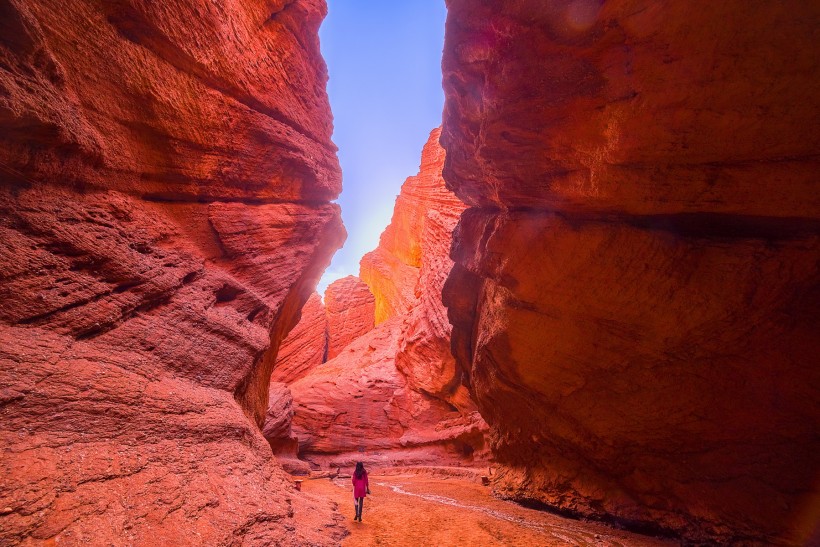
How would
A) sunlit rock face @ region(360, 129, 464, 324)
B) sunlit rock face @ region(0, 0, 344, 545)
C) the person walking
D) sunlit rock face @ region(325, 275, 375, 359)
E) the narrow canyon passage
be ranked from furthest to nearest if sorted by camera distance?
sunlit rock face @ region(325, 275, 375, 359) → sunlit rock face @ region(360, 129, 464, 324) → the person walking → the narrow canyon passage → sunlit rock face @ region(0, 0, 344, 545)

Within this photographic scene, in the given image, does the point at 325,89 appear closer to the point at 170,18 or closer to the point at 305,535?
the point at 170,18

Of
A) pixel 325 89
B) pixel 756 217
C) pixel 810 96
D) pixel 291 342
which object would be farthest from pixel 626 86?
pixel 291 342

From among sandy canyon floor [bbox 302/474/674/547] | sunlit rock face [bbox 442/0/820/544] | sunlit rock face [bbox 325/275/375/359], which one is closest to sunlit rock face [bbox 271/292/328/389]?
sunlit rock face [bbox 325/275/375/359]

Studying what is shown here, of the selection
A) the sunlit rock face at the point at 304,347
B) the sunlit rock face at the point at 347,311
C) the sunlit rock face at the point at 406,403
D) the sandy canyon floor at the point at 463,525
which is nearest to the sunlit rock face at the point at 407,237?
the sunlit rock face at the point at 347,311

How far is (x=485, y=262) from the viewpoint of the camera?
34.3 ft

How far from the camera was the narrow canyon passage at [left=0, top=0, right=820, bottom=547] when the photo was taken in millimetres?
4887

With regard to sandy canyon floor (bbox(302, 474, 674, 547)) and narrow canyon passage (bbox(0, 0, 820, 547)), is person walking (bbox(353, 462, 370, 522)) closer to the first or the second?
sandy canyon floor (bbox(302, 474, 674, 547))

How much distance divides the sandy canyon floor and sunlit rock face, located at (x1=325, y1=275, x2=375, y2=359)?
3367cm

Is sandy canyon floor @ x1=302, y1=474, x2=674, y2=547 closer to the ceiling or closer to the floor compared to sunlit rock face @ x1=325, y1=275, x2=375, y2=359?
closer to the floor

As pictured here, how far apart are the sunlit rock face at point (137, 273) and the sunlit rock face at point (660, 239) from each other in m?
6.19

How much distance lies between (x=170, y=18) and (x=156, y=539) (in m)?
9.02

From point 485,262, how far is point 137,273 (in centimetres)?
808

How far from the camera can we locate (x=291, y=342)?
3931 centimetres

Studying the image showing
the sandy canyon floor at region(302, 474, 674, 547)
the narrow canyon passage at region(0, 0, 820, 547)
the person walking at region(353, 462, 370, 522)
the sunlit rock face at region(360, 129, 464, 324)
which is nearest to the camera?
the narrow canyon passage at region(0, 0, 820, 547)
